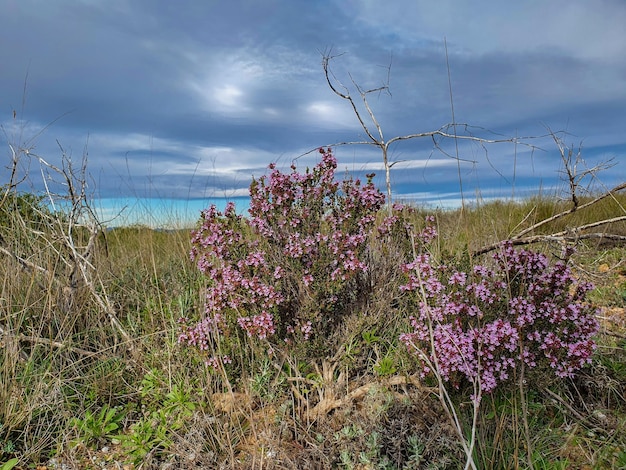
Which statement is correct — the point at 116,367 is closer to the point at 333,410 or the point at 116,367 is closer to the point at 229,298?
the point at 229,298

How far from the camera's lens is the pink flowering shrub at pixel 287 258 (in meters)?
2.95

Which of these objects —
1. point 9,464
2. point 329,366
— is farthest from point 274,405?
point 9,464

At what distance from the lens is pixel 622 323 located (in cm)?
425

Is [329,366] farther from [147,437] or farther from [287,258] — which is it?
[147,437]

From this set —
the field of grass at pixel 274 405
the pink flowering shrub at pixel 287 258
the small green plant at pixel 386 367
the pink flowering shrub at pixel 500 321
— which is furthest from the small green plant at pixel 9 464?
the pink flowering shrub at pixel 500 321

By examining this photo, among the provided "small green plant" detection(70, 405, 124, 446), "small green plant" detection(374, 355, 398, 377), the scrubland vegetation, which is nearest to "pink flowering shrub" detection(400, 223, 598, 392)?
the scrubland vegetation

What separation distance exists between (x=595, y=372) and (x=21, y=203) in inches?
247

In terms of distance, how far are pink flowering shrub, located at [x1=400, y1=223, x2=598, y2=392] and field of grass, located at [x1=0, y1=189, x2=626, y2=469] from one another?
0.17 m

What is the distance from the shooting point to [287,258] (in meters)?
3.06

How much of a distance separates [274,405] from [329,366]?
40cm

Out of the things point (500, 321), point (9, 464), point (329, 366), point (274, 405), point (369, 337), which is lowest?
point (9, 464)

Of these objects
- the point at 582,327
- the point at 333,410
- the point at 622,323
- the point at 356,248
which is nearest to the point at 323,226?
the point at 356,248

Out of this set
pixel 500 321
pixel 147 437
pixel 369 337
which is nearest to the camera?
pixel 500 321

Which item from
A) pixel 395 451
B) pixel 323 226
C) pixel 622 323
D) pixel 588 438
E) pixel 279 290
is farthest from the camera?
pixel 622 323
